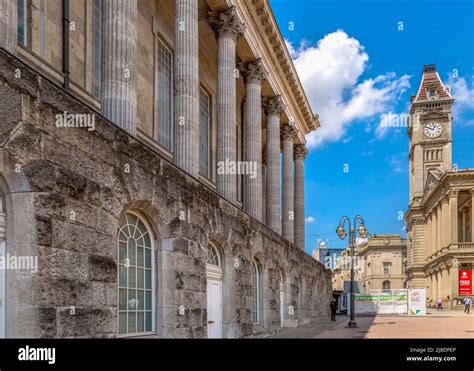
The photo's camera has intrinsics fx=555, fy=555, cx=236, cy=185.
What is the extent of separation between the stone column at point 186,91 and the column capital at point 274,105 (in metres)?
15.7

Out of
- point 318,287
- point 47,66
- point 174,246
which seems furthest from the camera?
point 318,287

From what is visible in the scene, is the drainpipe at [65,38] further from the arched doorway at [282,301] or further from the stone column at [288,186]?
the stone column at [288,186]

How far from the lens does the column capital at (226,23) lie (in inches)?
973

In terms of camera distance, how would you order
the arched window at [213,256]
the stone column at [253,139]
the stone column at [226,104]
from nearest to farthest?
1. the arched window at [213,256]
2. the stone column at [226,104]
3. the stone column at [253,139]

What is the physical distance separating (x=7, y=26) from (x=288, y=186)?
30.0m

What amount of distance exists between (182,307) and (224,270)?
4.86m

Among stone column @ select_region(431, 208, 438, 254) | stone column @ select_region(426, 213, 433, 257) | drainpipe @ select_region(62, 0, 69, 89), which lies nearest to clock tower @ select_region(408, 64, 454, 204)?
stone column @ select_region(426, 213, 433, 257)

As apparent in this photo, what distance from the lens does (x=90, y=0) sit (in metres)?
19.8

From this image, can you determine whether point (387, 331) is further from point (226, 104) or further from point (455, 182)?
point (455, 182)

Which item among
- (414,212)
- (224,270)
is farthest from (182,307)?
(414,212)

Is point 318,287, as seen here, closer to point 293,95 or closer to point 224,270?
point 293,95

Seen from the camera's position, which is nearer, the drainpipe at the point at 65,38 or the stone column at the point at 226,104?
the drainpipe at the point at 65,38

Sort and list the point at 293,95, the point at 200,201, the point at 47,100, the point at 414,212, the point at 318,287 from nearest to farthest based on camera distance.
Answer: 1. the point at 47,100
2. the point at 200,201
3. the point at 293,95
4. the point at 318,287
5. the point at 414,212

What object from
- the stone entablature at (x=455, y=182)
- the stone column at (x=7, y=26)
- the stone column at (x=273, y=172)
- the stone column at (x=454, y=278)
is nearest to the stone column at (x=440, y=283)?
the stone column at (x=454, y=278)
